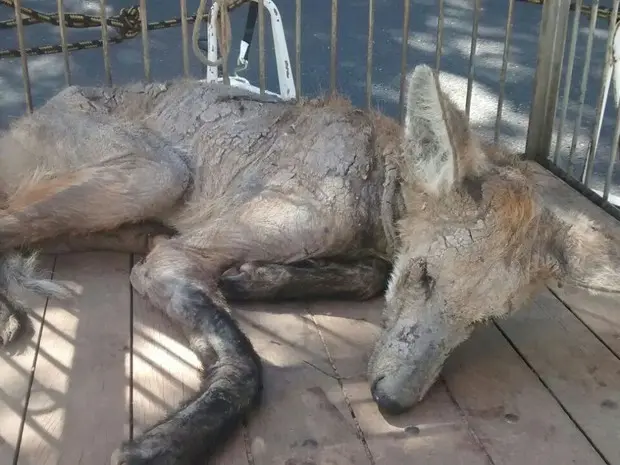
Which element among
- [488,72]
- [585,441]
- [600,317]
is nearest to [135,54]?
[488,72]

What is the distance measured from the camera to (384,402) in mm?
2299

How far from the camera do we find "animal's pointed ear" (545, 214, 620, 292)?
2500 mm

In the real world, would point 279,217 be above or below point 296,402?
above

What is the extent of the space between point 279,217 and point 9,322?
42.7 inches

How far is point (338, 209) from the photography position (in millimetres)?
2979

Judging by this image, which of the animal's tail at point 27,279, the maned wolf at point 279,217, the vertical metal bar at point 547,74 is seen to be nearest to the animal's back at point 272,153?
the maned wolf at point 279,217

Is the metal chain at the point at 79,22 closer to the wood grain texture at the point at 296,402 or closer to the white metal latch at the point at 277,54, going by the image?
the white metal latch at the point at 277,54

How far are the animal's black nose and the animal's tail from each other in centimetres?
136

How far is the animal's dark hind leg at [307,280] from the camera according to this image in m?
2.94

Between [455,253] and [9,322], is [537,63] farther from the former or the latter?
[9,322]

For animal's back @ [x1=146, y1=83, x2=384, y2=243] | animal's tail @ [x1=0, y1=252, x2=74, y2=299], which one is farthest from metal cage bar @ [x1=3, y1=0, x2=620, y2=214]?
animal's tail @ [x1=0, y1=252, x2=74, y2=299]

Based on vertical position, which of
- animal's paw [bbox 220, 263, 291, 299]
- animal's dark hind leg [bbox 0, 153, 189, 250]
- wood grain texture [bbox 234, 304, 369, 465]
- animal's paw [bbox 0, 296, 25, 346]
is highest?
animal's dark hind leg [bbox 0, 153, 189, 250]

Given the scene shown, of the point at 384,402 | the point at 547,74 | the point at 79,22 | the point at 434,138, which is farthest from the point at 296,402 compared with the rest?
the point at 79,22

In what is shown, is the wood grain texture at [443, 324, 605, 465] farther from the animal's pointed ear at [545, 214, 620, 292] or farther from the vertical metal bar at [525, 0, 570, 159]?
the vertical metal bar at [525, 0, 570, 159]
